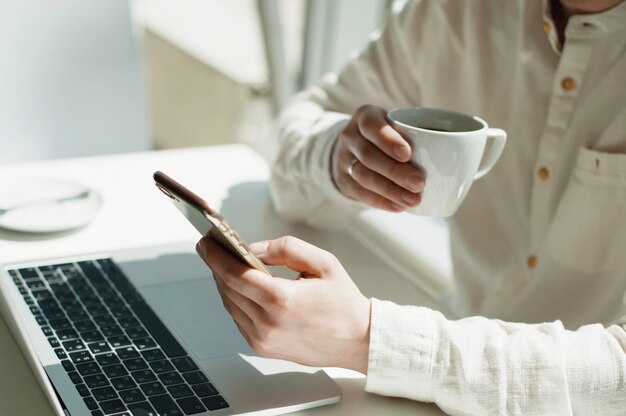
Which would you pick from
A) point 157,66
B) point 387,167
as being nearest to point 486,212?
point 387,167

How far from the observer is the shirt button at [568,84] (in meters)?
0.95

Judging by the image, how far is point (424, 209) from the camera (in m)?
0.82

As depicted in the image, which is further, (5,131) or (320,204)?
(5,131)

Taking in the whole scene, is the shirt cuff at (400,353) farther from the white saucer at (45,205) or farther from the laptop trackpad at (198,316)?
the white saucer at (45,205)

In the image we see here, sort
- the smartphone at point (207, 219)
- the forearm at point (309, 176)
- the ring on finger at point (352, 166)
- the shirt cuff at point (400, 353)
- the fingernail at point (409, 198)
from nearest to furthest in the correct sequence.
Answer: the smartphone at point (207, 219), the shirt cuff at point (400, 353), the fingernail at point (409, 198), the ring on finger at point (352, 166), the forearm at point (309, 176)

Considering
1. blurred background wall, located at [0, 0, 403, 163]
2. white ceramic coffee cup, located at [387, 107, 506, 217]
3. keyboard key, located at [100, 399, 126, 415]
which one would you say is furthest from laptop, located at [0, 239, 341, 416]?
blurred background wall, located at [0, 0, 403, 163]

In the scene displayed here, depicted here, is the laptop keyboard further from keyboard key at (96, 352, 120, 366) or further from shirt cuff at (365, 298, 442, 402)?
shirt cuff at (365, 298, 442, 402)

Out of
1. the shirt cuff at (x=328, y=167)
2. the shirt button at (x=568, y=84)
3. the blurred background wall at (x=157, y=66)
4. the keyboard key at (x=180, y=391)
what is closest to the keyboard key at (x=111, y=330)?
the keyboard key at (x=180, y=391)

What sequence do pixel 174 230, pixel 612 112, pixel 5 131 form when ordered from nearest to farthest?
1. pixel 612 112
2. pixel 174 230
3. pixel 5 131

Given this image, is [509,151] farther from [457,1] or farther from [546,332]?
[546,332]

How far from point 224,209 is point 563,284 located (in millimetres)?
448

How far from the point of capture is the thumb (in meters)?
0.69

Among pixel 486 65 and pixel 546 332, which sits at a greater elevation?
pixel 486 65

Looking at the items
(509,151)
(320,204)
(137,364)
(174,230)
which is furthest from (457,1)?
(137,364)
